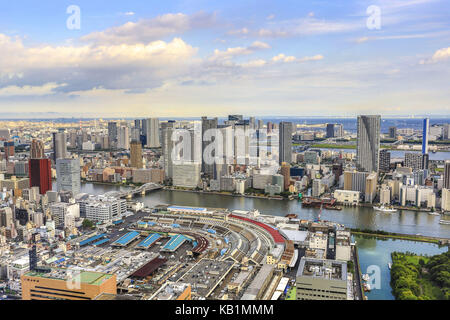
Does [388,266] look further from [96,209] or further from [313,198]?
[96,209]

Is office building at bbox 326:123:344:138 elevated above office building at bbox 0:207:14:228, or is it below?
above

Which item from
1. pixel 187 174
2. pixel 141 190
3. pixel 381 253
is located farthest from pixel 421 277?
pixel 141 190

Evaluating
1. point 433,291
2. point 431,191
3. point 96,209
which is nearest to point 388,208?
point 431,191

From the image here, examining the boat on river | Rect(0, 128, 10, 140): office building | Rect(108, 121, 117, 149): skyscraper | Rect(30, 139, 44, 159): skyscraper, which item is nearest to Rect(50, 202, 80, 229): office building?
Rect(30, 139, 44, 159): skyscraper

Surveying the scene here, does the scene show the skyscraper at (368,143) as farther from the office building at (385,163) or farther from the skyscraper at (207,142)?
the skyscraper at (207,142)

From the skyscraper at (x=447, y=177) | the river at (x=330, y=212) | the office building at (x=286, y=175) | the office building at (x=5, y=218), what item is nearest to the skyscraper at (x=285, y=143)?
the office building at (x=286, y=175)

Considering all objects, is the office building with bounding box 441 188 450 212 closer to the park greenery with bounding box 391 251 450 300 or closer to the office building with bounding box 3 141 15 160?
the park greenery with bounding box 391 251 450 300
